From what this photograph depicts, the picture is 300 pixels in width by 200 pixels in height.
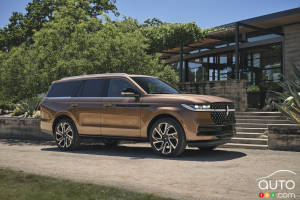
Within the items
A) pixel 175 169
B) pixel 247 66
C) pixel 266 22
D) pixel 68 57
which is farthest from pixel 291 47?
pixel 175 169

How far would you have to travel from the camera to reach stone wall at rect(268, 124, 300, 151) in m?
9.41

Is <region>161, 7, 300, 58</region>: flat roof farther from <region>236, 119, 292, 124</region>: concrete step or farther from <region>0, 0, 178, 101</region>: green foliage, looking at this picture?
<region>236, 119, 292, 124</region>: concrete step

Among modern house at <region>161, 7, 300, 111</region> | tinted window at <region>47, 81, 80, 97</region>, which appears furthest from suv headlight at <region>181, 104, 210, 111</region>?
modern house at <region>161, 7, 300, 111</region>

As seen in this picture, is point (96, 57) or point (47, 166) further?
point (96, 57)

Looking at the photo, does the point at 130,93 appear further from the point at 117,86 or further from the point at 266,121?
the point at 266,121

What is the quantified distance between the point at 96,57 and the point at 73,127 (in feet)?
13.9

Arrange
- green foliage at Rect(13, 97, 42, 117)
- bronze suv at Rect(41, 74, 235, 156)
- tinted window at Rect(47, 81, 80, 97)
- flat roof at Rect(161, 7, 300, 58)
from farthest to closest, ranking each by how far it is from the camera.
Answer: green foliage at Rect(13, 97, 42, 117) → flat roof at Rect(161, 7, 300, 58) → tinted window at Rect(47, 81, 80, 97) → bronze suv at Rect(41, 74, 235, 156)

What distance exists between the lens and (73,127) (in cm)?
1034

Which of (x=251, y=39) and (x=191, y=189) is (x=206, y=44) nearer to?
(x=251, y=39)

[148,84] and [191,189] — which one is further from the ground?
[148,84]

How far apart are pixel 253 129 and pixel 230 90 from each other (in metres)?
4.47

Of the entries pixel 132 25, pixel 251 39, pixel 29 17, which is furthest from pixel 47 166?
pixel 29 17

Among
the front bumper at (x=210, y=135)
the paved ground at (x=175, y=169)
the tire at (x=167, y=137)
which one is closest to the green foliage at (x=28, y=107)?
the paved ground at (x=175, y=169)

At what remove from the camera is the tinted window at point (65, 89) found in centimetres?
1062
